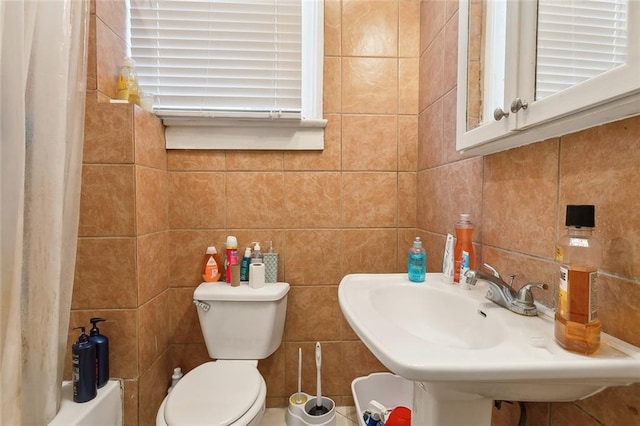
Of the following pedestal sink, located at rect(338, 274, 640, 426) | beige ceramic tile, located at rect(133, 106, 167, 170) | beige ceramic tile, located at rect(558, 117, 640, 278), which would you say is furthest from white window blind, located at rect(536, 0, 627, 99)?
beige ceramic tile, located at rect(133, 106, 167, 170)

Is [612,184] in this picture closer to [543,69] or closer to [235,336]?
[543,69]

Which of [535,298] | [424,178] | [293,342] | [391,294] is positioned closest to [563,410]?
[535,298]

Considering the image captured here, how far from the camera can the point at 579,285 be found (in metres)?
0.51

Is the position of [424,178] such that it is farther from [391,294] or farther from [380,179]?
[391,294]

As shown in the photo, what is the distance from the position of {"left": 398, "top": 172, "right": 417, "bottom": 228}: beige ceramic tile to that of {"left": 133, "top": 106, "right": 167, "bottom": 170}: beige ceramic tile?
1118 millimetres

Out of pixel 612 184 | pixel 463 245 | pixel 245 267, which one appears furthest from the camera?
pixel 245 267

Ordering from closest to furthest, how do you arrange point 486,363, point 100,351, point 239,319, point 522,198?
point 486,363 < point 522,198 < point 100,351 < point 239,319

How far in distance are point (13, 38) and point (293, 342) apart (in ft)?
4.75

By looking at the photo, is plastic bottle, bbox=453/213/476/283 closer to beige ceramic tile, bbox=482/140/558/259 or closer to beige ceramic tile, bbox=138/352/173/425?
beige ceramic tile, bbox=482/140/558/259

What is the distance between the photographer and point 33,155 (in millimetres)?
886

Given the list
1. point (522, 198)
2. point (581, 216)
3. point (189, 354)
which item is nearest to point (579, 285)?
point (581, 216)

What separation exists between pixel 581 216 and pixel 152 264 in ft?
4.57

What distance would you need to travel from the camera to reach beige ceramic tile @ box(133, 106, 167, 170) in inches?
46.7

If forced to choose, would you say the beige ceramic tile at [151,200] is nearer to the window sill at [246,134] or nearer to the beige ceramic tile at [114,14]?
the window sill at [246,134]
